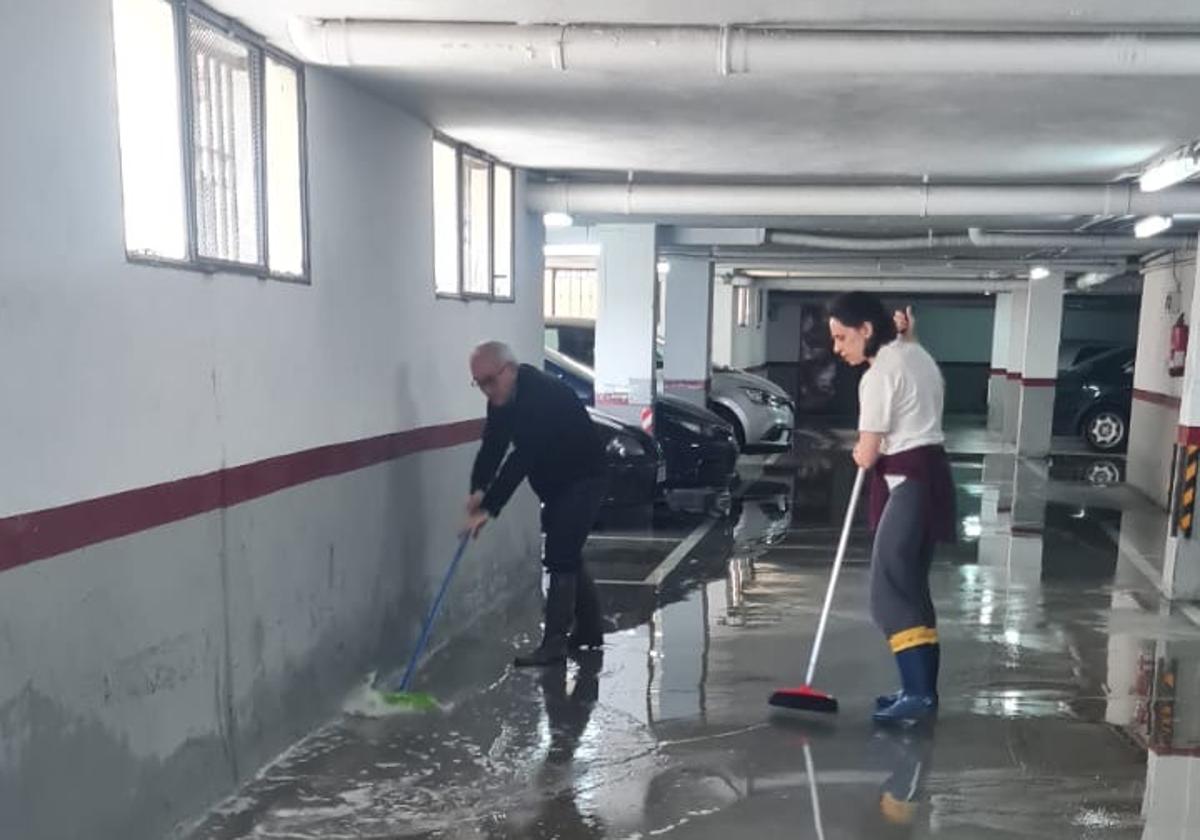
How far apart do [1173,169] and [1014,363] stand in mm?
13530

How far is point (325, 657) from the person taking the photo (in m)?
4.72

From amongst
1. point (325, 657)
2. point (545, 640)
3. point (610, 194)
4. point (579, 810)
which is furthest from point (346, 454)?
point (610, 194)

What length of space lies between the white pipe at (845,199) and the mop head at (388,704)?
3.94m

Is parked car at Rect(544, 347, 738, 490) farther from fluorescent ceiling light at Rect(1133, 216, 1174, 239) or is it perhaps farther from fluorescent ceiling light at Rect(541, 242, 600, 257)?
fluorescent ceiling light at Rect(1133, 216, 1174, 239)

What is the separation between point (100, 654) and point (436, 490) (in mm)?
2920

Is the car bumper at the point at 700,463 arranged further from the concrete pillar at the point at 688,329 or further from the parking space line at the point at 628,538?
the concrete pillar at the point at 688,329

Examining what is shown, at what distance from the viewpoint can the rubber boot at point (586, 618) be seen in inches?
232

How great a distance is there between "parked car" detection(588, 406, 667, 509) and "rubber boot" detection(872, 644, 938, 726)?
15.8 feet

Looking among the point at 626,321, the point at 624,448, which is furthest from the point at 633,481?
the point at 626,321

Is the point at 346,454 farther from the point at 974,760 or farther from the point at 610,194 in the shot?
the point at 610,194

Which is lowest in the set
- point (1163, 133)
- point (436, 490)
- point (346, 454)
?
point (436, 490)

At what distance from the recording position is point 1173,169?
6223mm

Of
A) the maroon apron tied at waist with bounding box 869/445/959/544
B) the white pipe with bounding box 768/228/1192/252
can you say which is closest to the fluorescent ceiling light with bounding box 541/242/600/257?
the white pipe with bounding box 768/228/1192/252

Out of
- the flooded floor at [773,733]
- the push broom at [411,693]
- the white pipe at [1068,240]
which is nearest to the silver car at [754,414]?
the white pipe at [1068,240]
